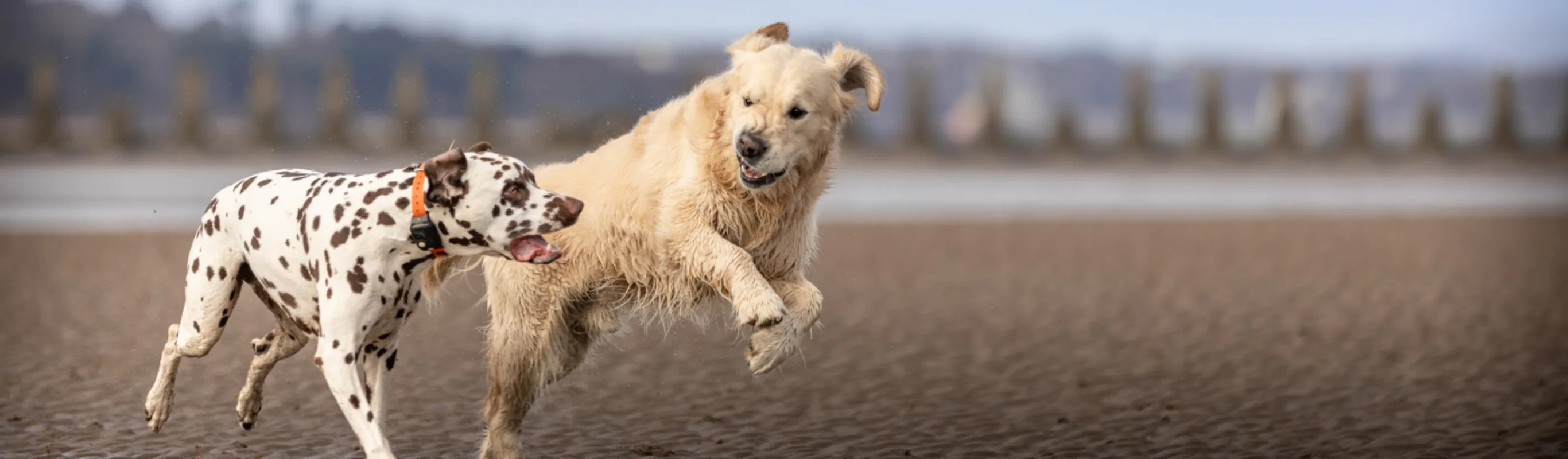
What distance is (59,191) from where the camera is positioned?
40.6 metres

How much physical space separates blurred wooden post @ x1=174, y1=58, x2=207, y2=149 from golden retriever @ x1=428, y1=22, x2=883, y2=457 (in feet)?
208

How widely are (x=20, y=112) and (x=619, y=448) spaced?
63326mm

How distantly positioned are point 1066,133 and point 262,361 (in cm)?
8012

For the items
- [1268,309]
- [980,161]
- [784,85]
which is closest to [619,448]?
[784,85]

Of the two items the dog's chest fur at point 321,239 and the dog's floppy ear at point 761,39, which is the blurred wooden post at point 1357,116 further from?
the dog's chest fur at point 321,239

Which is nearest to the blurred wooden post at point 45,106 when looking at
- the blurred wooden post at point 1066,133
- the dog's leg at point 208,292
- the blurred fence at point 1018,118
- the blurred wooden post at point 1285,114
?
the blurred fence at point 1018,118

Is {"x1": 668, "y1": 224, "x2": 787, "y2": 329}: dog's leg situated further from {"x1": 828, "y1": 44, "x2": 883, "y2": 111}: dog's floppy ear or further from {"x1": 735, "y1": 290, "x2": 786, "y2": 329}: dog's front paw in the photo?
{"x1": 828, "y1": 44, "x2": 883, "y2": 111}: dog's floppy ear

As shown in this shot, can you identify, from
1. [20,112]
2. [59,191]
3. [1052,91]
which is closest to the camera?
[59,191]

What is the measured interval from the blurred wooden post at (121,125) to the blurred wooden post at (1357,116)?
58.3 m

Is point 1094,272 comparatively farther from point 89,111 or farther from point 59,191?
point 89,111

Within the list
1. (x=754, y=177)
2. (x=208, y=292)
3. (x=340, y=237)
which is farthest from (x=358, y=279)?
(x=754, y=177)

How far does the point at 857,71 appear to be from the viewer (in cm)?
779

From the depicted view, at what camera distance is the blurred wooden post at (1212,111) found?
292 ft

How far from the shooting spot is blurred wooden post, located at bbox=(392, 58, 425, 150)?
59125 millimetres
